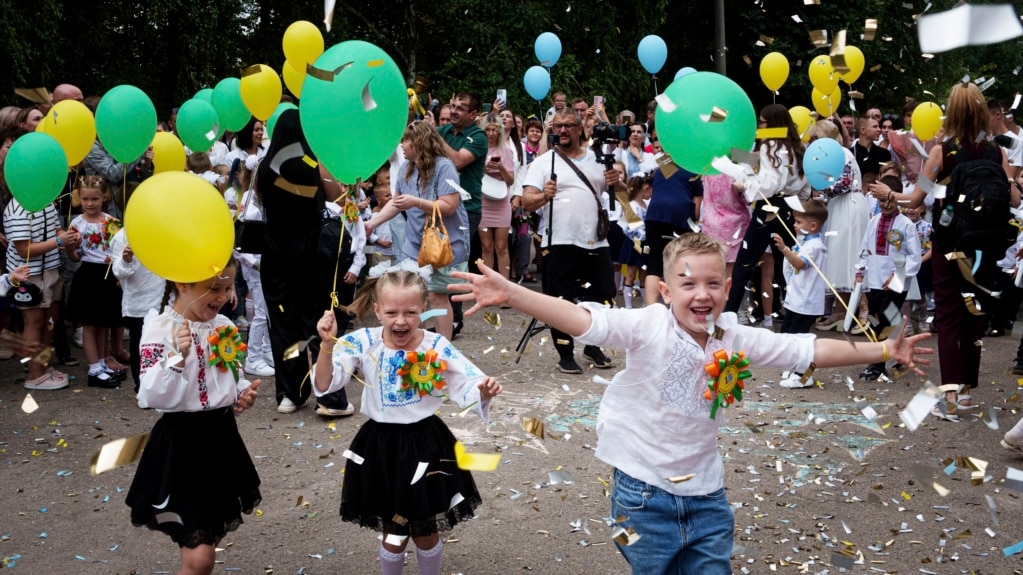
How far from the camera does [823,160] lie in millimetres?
8188

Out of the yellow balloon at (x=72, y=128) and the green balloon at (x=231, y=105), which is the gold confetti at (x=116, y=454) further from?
the green balloon at (x=231, y=105)

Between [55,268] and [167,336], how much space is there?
454 cm

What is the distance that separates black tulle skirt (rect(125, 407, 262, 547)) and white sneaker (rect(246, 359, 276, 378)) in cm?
402

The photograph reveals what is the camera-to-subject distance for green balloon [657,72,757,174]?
5.09 metres

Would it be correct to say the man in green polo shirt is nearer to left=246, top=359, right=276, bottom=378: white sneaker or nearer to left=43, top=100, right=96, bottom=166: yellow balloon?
left=246, top=359, right=276, bottom=378: white sneaker

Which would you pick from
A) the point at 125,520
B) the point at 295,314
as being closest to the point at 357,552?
the point at 125,520

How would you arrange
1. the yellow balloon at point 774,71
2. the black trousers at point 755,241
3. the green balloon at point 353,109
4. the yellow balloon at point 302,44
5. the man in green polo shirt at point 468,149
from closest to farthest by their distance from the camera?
the green balloon at point 353,109, the yellow balloon at point 302,44, the black trousers at point 755,241, the man in green polo shirt at point 468,149, the yellow balloon at point 774,71

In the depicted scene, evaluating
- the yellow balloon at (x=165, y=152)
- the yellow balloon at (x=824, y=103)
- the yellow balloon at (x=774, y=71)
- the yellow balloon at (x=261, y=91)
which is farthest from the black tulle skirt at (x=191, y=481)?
the yellow balloon at (x=774, y=71)

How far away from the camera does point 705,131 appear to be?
16.6ft

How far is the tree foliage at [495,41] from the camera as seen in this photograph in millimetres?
17047

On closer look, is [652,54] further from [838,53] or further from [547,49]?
[838,53]

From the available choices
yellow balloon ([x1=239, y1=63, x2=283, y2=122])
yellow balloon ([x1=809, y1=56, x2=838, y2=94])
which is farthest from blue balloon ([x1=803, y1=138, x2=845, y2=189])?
yellow balloon ([x1=239, y1=63, x2=283, y2=122])

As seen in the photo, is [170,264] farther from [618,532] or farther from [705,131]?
[705,131]

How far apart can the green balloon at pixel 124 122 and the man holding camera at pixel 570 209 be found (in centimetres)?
294
